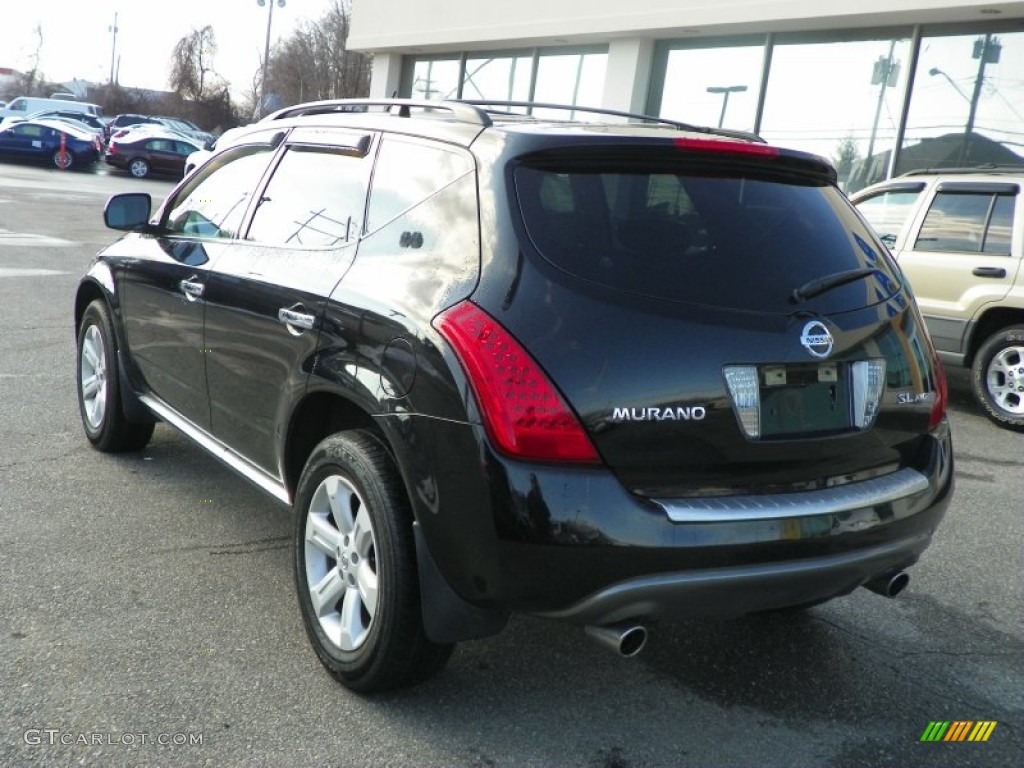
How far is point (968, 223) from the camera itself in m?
8.20

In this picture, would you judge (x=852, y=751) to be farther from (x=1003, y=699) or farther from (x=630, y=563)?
(x=630, y=563)

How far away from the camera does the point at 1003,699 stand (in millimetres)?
3451

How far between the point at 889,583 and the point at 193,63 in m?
80.6

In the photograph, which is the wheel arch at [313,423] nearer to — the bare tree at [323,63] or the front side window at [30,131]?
the front side window at [30,131]

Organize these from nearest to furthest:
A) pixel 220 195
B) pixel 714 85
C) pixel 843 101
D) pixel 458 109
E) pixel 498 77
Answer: pixel 458 109, pixel 220 195, pixel 843 101, pixel 714 85, pixel 498 77

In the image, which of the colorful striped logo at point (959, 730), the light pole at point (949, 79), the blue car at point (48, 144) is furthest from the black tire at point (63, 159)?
the colorful striped logo at point (959, 730)

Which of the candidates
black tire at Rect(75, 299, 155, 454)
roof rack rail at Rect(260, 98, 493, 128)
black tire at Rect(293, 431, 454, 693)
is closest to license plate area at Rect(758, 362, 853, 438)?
black tire at Rect(293, 431, 454, 693)

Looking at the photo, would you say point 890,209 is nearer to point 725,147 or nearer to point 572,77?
point 725,147

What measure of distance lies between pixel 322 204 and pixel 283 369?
61 cm

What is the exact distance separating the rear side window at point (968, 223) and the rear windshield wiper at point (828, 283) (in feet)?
17.5

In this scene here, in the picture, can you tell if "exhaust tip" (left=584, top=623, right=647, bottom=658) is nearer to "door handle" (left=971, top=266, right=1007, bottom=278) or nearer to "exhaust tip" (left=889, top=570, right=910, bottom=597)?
"exhaust tip" (left=889, top=570, right=910, bottom=597)

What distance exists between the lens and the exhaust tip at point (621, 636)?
9.02 feet

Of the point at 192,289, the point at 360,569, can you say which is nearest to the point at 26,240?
the point at 192,289

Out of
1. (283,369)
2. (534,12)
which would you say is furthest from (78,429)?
(534,12)
